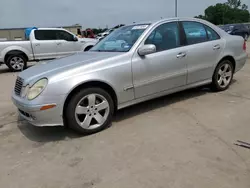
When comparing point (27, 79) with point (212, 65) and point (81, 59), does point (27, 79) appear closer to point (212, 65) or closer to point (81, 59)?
point (81, 59)

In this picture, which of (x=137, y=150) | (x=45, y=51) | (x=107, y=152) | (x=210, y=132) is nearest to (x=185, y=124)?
(x=210, y=132)

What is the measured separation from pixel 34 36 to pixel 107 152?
32.2 feet

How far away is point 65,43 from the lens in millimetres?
12461

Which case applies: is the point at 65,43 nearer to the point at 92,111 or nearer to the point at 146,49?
the point at 146,49

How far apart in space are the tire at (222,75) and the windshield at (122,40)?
1785mm

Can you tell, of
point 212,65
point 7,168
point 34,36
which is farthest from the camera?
point 34,36

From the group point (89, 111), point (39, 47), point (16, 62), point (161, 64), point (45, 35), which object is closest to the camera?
point (89, 111)

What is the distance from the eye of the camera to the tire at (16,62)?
11.2 m

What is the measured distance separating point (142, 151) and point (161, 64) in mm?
1667

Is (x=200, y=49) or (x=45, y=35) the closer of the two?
(x=200, y=49)

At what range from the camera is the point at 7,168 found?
3.17 m

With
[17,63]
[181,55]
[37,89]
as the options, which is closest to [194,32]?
[181,55]

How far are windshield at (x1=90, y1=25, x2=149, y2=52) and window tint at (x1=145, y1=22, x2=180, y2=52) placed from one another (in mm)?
204

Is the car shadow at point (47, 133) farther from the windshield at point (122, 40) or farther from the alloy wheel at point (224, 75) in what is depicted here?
the alloy wheel at point (224, 75)
